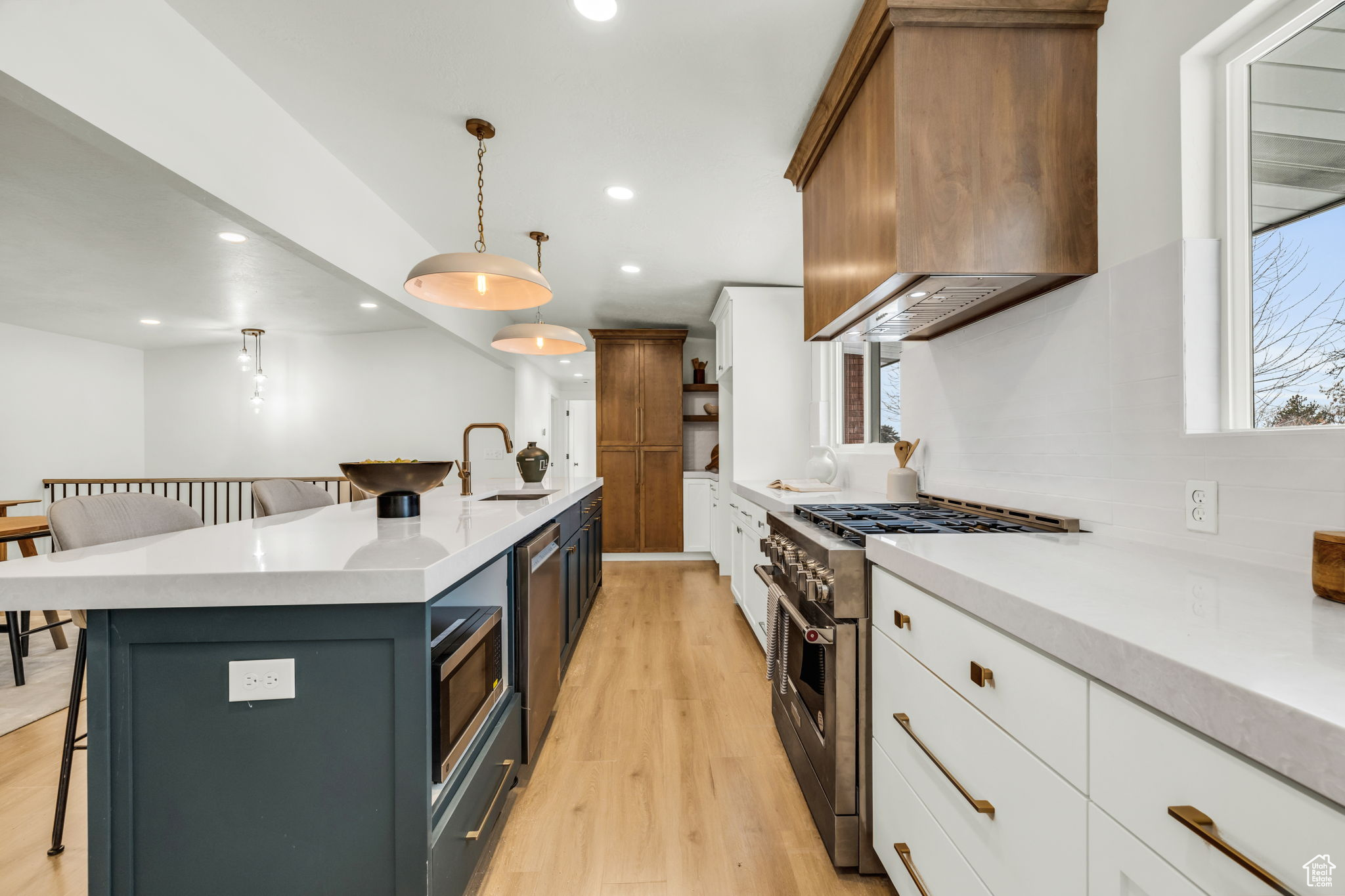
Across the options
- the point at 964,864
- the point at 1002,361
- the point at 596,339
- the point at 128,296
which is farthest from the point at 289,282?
the point at 964,864

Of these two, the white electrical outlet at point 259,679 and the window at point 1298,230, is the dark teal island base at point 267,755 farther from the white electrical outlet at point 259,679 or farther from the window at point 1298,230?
→ the window at point 1298,230

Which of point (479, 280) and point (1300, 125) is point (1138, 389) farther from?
point (479, 280)

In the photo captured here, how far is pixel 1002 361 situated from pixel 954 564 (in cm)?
106

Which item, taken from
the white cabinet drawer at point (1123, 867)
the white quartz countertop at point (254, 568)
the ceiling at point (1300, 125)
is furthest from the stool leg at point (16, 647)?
the ceiling at point (1300, 125)

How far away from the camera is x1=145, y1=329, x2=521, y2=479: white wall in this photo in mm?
6551

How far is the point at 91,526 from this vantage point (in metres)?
1.47

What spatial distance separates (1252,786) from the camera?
0.53m

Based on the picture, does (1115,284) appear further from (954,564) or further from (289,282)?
(289,282)

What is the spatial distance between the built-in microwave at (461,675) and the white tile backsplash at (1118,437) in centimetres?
160

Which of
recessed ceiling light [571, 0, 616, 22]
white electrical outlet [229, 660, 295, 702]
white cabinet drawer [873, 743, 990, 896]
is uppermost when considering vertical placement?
recessed ceiling light [571, 0, 616, 22]

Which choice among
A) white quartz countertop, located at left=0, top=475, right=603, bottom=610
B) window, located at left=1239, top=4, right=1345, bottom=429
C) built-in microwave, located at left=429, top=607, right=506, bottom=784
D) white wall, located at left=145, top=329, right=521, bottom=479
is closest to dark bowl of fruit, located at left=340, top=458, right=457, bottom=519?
white quartz countertop, located at left=0, top=475, right=603, bottom=610

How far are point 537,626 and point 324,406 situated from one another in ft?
19.7

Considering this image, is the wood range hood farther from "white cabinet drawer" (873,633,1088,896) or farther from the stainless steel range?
"white cabinet drawer" (873,633,1088,896)

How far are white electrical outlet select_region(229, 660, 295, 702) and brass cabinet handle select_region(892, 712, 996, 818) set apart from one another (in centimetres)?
127
